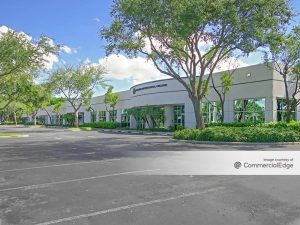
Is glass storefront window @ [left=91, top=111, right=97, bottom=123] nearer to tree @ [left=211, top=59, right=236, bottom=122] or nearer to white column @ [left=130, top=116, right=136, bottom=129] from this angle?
white column @ [left=130, top=116, right=136, bottom=129]

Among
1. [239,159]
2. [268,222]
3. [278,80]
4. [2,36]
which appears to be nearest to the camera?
[268,222]

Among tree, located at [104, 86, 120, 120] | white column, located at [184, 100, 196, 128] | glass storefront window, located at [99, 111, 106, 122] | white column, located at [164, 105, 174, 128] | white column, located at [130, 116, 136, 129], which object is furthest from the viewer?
glass storefront window, located at [99, 111, 106, 122]

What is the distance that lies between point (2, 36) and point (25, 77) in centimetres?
671

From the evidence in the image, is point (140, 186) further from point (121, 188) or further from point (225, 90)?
point (225, 90)

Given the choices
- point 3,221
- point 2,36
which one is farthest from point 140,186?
point 2,36

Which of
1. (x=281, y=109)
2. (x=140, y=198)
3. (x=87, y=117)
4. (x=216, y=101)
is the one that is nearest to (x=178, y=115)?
(x=216, y=101)

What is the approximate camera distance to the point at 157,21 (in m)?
22.3

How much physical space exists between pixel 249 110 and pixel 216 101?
4866 mm

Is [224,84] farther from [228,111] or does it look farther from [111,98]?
[111,98]

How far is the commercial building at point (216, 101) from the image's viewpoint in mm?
32344

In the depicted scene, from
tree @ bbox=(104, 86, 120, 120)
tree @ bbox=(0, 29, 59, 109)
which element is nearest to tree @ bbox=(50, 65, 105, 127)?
tree @ bbox=(104, 86, 120, 120)

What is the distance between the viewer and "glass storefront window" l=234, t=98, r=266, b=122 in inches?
1296

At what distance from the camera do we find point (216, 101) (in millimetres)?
38000

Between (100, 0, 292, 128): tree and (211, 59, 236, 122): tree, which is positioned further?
(211, 59, 236, 122): tree
